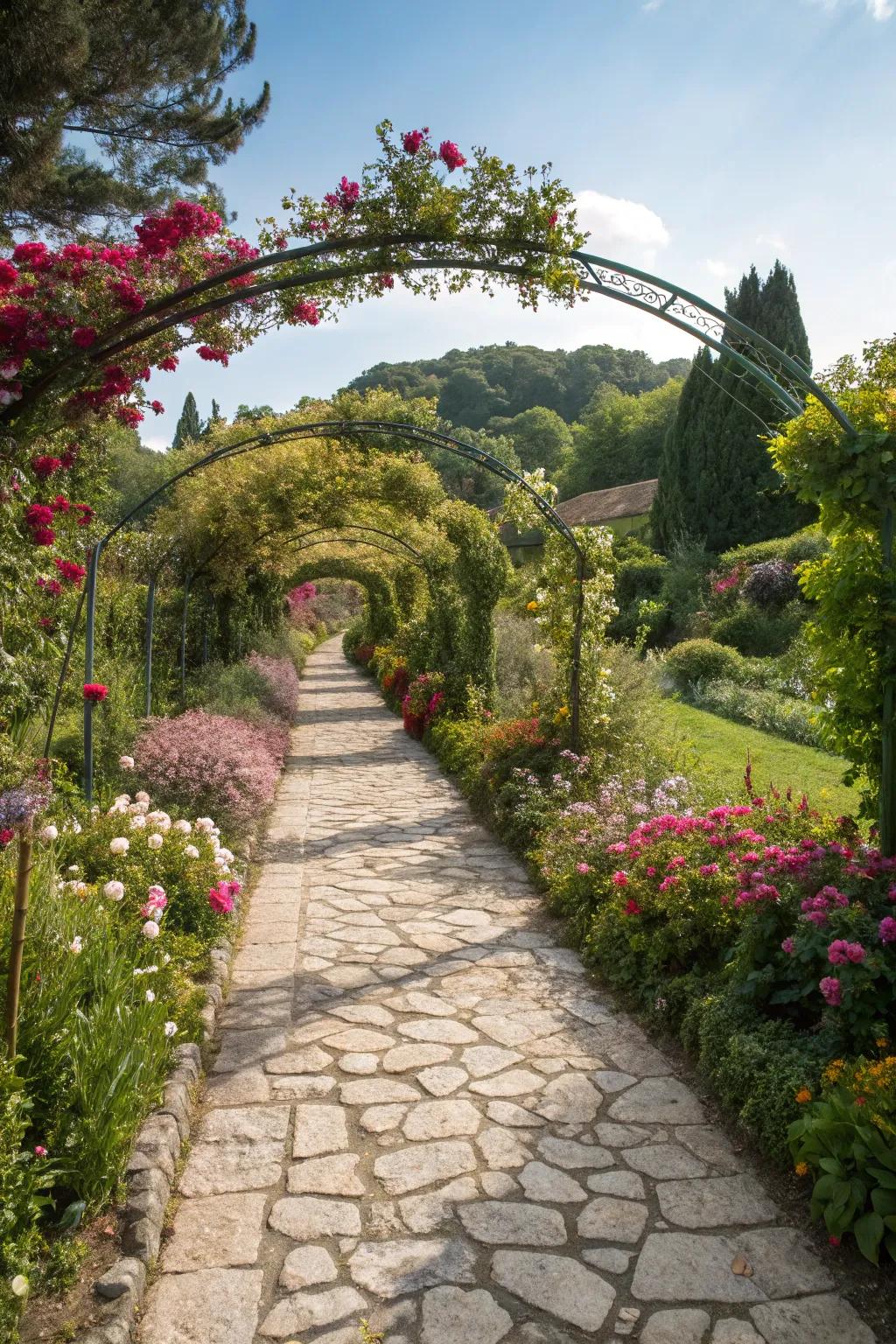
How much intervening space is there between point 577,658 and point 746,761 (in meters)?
2.64

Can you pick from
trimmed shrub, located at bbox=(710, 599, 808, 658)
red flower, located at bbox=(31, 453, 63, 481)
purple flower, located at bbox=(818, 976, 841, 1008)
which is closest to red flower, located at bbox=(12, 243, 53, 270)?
red flower, located at bbox=(31, 453, 63, 481)

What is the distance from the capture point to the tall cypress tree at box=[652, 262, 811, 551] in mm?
22828

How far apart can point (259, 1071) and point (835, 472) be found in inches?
139

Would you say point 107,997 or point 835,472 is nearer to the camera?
point 107,997

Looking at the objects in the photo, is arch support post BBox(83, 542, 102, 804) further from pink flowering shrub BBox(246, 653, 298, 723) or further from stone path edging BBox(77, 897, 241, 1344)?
pink flowering shrub BBox(246, 653, 298, 723)

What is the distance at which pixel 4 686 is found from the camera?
17.3 feet

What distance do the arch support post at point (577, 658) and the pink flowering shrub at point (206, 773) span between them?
274 cm

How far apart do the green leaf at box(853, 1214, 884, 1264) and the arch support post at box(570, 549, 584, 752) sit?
226 inches

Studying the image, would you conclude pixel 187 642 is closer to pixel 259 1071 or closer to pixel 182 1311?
pixel 259 1071

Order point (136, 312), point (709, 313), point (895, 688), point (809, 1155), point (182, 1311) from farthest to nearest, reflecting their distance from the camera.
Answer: point (709, 313) → point (136, 312) → point (895, 688) → point (809, 1155) → point (182, 1311)

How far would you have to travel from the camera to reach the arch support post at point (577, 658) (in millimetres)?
8188

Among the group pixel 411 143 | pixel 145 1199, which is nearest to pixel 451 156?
pixel 411 143

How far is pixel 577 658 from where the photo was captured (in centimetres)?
821

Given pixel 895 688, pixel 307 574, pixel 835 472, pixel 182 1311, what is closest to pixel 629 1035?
pixel 895 688
